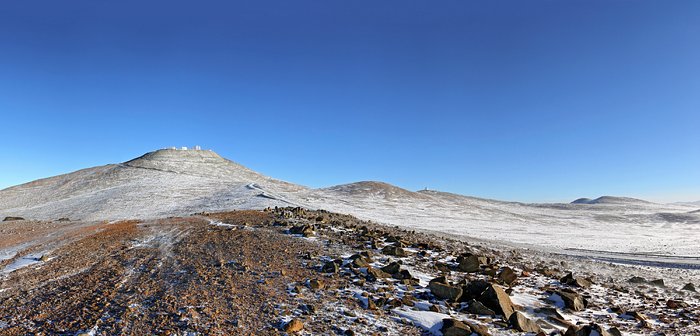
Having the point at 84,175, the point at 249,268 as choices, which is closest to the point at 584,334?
the point at 249,268

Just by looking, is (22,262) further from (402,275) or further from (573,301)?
(573,301)

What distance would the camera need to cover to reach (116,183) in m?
62.1

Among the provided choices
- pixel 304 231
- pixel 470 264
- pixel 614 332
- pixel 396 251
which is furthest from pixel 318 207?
pixel 614 332

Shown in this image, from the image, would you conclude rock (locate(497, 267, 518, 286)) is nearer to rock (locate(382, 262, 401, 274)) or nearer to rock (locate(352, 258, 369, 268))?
rock (locate(382, 262, 401, 274))

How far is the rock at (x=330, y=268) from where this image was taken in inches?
486

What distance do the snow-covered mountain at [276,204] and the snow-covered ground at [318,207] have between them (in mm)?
134

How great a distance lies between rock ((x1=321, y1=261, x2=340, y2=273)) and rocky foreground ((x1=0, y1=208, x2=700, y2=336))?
4 centimetres

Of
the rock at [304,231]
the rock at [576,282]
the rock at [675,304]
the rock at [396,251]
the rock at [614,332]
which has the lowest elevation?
the rock at [614,332]

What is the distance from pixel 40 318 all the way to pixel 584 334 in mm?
12224

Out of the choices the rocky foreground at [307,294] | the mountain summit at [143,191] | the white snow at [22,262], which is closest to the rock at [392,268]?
the rocky foreground at [307,294]

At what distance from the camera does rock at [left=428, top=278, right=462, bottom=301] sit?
10.1m

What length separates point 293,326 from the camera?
7.95 m

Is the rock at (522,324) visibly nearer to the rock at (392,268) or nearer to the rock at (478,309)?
the rock at (478,309)

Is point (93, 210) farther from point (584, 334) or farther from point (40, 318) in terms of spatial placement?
point (584, 334)
